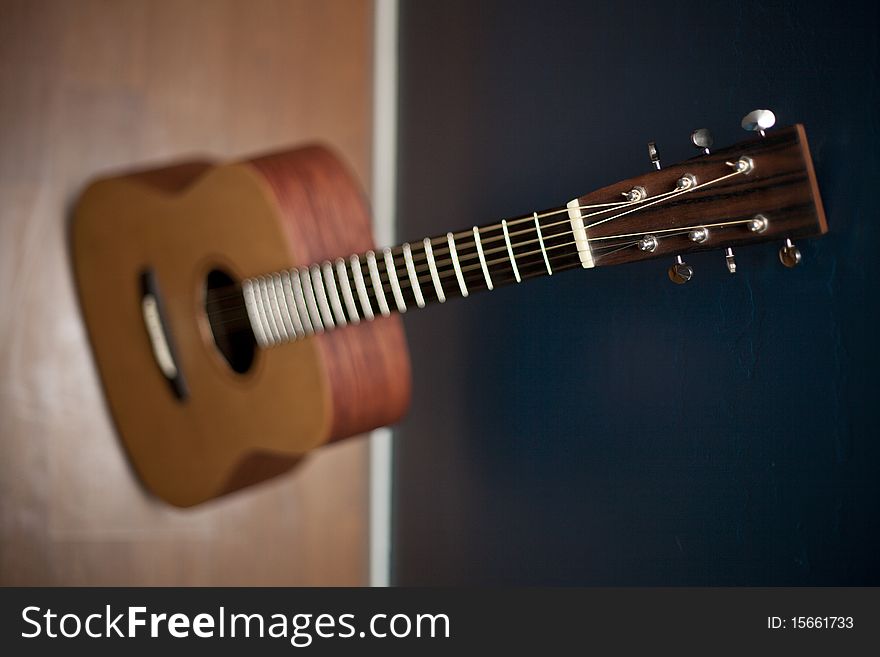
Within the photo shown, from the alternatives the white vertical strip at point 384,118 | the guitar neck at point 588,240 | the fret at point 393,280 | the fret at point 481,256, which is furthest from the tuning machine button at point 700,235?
the white vertical strip at point 384,118

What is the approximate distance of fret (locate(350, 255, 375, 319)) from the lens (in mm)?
1035

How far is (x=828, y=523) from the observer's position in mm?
759

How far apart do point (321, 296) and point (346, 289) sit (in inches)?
1.3

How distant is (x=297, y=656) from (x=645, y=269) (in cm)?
53

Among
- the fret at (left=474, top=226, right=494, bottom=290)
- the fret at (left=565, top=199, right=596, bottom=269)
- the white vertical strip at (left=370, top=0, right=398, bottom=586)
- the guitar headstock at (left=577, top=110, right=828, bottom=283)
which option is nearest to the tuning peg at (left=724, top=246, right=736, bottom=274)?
the guitar headstock at (left=577, top=110, right=828, bottom=283)

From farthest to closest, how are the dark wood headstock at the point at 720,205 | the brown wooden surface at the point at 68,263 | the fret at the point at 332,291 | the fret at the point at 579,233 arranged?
1. the brown wooden surface at the point at 68,263
2. the fret at the point at 332,291
3. the fret at the point at 579,233
4. the dark wood headstock at the point at 720,205

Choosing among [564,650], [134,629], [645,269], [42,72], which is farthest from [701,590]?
[42,72]

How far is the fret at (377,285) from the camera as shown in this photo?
1.02 metres

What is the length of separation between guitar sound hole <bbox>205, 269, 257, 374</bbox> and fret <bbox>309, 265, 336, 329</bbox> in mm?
119

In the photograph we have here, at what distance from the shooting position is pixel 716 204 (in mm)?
761

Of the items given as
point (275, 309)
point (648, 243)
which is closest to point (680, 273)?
point (648, 243)

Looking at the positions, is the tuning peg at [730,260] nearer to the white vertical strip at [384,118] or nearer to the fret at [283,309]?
the fret at [283,309]

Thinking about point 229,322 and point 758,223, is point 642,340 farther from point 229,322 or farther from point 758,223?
point 229,322

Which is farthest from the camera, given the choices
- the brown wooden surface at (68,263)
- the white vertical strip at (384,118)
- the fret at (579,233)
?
the white vertical strip at (384,118)
